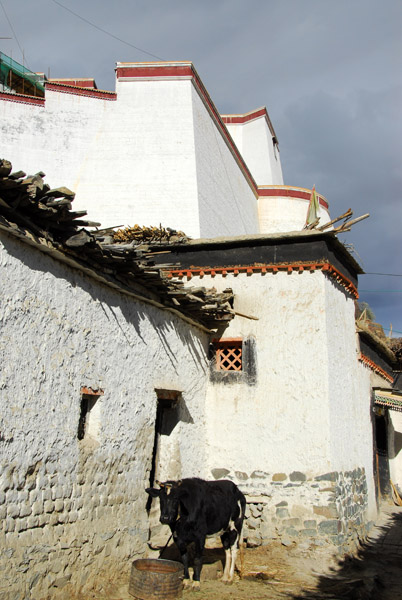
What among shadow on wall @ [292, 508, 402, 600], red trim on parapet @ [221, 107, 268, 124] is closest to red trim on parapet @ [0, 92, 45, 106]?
red trim on parapet @ [221, 107, 268, 124]

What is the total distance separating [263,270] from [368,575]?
4.40 metres

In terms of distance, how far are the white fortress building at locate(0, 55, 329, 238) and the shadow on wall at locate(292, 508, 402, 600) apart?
673 centimetres

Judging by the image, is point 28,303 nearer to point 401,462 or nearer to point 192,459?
point 192,459

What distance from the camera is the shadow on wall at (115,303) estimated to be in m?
4.84

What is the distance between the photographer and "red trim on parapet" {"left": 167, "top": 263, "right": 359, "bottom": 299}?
8.59m

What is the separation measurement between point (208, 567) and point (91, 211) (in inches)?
319

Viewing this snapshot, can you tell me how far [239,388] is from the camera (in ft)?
28.2

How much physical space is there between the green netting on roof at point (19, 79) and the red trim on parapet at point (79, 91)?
573 cm

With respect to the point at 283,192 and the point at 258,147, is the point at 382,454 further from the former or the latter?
the point at 258,147

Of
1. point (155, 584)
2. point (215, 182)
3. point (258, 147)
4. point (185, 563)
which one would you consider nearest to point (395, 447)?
point (215, 182)

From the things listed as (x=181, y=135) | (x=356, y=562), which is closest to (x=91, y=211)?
(x=181, y=135)

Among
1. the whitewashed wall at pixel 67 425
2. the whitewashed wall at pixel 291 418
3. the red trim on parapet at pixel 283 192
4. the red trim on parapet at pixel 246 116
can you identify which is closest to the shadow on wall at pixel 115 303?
the whitewashed wall at pixel 67 425

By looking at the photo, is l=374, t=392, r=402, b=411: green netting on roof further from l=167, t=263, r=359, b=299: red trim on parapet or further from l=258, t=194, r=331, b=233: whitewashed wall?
l=258, t=194, r=331, b=233: whitewashed wall

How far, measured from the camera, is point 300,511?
7781mm
